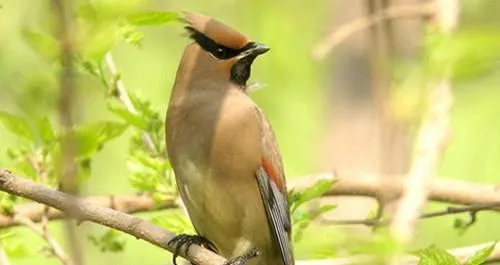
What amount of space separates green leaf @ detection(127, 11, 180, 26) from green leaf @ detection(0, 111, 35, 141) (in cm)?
44

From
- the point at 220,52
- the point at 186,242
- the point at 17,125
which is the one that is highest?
the point at 220,52

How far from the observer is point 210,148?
3568 mm

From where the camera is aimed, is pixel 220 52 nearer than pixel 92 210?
No

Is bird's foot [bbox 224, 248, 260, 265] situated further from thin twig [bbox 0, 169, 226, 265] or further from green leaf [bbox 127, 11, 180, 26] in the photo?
A: green leaf [bbox 127, 11, 180, 26]

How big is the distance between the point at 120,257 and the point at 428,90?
330 cm

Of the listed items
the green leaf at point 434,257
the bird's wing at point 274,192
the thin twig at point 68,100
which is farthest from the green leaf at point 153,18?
Result: the thin twig at point 68,100

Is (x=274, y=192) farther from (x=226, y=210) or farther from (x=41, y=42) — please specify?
(x=41, y=42)

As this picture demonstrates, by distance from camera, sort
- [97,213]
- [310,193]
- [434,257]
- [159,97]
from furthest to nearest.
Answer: [159,97], [310,193], [97,213], [434,257]

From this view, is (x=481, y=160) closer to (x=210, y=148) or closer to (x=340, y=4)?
(x=340, y=4)

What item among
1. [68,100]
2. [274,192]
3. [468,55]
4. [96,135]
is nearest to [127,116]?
[96,135]

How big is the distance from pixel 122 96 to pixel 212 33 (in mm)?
311

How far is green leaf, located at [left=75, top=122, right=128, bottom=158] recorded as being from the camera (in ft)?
11.1

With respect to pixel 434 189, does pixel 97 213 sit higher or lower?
lower

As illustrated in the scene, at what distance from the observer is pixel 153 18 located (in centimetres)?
307
